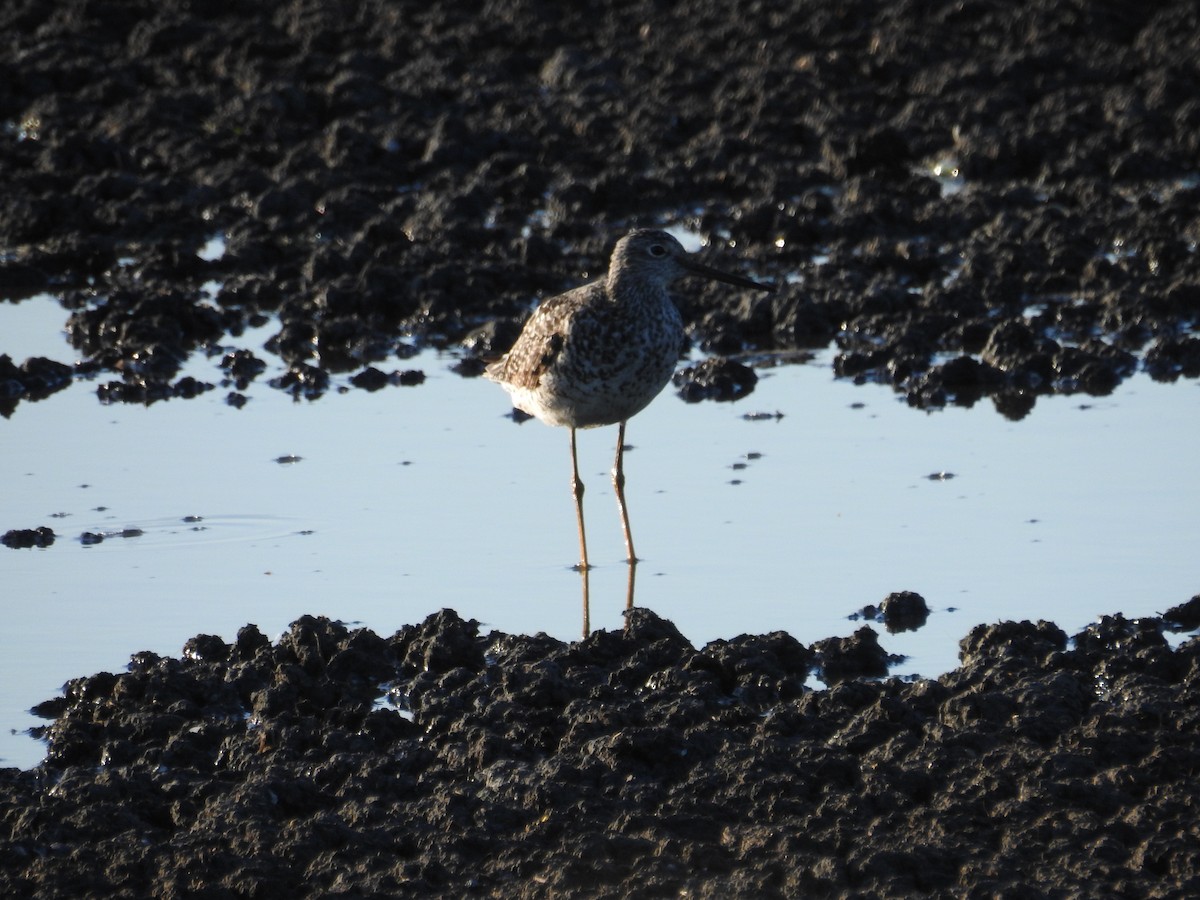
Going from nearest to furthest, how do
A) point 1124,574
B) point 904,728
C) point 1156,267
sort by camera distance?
1. point 904,728
2. point 1124,574
3. point 1156,267

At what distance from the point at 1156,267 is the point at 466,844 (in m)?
9.02

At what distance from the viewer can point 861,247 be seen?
608 inches

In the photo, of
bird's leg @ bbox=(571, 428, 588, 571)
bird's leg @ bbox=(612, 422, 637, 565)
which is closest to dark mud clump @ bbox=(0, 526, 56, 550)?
bird's leg @ bbox=(571, 428, 588, 571)

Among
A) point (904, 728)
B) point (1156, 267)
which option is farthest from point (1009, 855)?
point (1156, 267)

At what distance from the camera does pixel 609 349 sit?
34.1 feet

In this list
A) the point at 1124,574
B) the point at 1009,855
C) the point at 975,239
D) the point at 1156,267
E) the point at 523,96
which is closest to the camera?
the point at 1009,855

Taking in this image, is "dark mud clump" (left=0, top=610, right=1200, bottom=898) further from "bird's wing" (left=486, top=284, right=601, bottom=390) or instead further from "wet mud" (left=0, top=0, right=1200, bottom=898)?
"bird's wing" (left=486, top=284, right=601, bottom=390)

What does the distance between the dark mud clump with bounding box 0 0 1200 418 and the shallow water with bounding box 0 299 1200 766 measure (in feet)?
2.35

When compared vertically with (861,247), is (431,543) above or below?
below

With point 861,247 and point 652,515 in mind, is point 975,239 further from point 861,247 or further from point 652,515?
point 652,515

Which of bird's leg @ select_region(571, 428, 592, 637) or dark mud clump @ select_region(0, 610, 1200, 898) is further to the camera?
bird's leg @ select_region(571, 428, 592, 637)

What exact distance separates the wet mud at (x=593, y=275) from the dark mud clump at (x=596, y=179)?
0.04 m

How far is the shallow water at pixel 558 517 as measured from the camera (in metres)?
9.42

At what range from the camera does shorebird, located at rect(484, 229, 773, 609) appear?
10.4 metres
